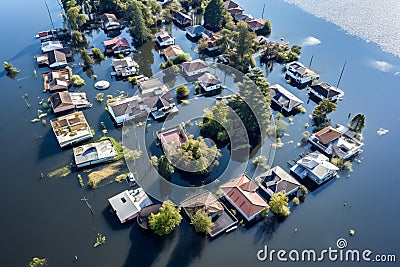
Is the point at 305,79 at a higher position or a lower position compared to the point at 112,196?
higher

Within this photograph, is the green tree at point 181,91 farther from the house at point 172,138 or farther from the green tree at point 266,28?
the green tree at point 266,28

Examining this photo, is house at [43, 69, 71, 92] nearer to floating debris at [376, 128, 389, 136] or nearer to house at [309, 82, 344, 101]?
house at [309, 82, 344, 101]

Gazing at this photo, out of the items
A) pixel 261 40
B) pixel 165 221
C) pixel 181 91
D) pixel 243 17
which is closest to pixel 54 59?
pixel 181 91

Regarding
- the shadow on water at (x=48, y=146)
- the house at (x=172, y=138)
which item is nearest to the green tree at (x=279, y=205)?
the house at (x=172, y=138)

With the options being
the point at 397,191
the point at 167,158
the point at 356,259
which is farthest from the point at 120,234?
the point at 397,191

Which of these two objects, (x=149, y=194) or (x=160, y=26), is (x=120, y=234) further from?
(x=160, y=26)

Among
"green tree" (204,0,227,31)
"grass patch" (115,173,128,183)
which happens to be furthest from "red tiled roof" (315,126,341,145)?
"green tree" (204,0,227,31)
